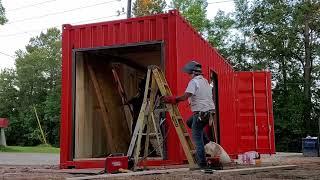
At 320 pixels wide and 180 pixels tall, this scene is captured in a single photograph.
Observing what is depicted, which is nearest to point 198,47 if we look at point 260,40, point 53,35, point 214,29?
point 260,40

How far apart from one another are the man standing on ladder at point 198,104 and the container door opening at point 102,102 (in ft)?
6.19

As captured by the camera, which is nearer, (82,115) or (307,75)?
(82,115)

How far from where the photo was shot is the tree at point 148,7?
44.7 metres

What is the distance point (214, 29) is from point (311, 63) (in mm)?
9560

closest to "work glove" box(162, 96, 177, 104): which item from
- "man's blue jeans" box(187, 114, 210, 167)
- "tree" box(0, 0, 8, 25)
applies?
"man's blue jeans" box(187, 114, 210, 167)

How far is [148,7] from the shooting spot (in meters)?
45.3

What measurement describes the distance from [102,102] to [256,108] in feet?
22.6

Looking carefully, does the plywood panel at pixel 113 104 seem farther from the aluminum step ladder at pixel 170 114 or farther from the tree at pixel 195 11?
the tree at pixel 195 11

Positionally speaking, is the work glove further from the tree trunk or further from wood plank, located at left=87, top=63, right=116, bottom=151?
the tree trunk

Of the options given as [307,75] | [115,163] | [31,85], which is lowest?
[115,163]

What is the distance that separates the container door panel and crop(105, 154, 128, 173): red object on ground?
870 cm

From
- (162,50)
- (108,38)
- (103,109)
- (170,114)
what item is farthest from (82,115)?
(170,114)

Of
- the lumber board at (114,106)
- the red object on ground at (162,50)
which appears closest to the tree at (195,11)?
the red object on ground at (162,50)

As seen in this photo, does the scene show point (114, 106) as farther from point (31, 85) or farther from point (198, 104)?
point (31, 85)
